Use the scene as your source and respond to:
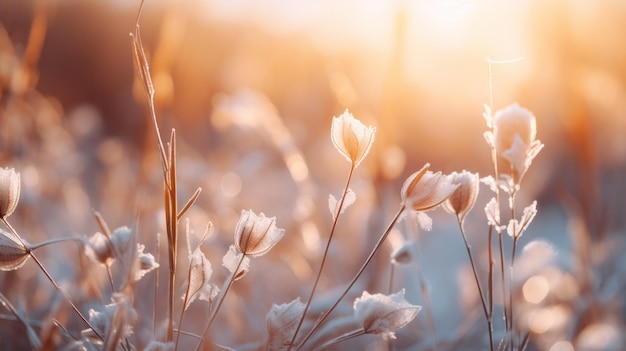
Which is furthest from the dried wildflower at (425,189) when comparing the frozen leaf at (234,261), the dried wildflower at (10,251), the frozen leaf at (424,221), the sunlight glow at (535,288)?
the sunlight glow at (535,288)

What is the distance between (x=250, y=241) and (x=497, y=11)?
159cm

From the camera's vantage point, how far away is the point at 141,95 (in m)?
0.87

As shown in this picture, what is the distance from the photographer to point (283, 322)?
441mm

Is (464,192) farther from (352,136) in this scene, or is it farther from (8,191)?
(8,191)

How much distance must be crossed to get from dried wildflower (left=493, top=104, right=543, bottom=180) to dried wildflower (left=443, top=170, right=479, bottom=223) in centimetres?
3

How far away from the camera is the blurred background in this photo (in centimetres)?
104

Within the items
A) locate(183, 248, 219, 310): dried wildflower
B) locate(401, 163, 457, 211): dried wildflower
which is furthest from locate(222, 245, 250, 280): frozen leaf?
locate(401, 163, 457, 211): dried wildflower

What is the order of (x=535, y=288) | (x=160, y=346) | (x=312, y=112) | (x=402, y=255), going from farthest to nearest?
(x=312, y=112), (x=535, y=288), (x=402, y=255), (x=160, y=346)

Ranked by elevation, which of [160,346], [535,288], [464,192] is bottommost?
[535,288]

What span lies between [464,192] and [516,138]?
0.05 metres

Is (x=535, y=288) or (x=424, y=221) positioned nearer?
(x=424, y=221)

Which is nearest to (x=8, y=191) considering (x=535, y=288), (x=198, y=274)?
(x=198, y=274)

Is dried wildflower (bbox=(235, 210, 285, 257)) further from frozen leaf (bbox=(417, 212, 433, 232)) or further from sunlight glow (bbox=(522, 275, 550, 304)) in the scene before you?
sunlight glow (bbox=(522, 275, 550, 304))

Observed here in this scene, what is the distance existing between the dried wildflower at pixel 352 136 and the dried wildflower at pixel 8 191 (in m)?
0.22
